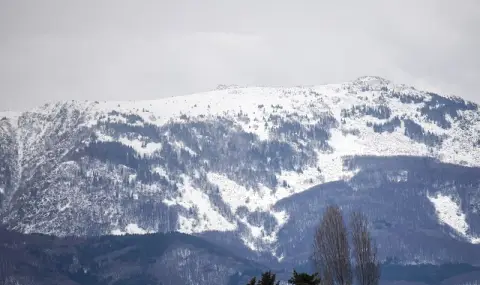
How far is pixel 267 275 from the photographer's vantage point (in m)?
144

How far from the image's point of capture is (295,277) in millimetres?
145500

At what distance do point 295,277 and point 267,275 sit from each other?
177 inches
